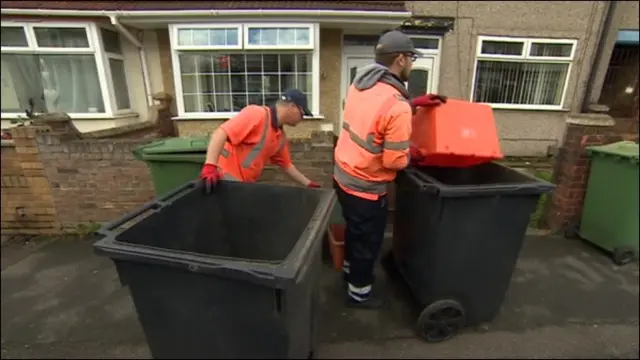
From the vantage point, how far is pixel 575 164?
341 centimetres

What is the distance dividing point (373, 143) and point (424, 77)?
578 cm

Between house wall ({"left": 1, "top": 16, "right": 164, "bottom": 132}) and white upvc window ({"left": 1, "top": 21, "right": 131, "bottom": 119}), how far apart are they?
0.11 metres

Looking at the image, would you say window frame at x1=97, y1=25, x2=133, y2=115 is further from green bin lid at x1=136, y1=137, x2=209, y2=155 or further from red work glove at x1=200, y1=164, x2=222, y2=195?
red work glove at x1=200, y1=164, x2=222, y2=195

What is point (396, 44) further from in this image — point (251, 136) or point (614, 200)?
point (614, 200)

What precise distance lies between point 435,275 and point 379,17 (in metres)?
4.88

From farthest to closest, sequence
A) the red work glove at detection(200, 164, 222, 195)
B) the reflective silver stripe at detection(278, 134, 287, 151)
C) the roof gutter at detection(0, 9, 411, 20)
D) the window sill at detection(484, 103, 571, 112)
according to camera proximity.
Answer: the window sill at detection(484, 103, 571, 112) → the roof gutter at detection(0, 9, 411, 20) → the reflective silver stripe at detection(278, 134, 287, 151) → the red work glove at detection(200, 164, 222, 195)

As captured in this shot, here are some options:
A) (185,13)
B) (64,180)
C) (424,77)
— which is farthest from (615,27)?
(64,180)

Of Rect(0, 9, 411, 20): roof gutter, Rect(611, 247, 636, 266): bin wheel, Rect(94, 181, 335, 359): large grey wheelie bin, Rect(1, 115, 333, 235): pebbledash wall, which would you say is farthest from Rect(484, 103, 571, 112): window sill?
Rect(94, 181, 335, 359): large grey wheelie bin

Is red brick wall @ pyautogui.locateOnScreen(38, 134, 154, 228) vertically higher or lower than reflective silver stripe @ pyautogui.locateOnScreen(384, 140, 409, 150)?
lower

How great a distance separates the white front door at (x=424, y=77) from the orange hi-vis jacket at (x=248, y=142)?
17.7ft

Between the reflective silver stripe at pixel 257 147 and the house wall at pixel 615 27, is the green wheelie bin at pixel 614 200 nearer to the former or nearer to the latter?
the reflective silver stripe at pixel 257 147

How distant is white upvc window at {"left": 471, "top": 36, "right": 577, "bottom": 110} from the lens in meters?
6.97

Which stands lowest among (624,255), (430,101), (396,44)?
(624,255)

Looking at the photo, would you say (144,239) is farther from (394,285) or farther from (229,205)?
(394,285)
